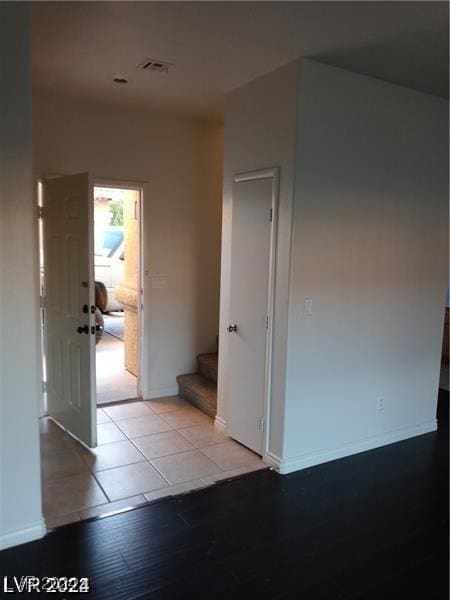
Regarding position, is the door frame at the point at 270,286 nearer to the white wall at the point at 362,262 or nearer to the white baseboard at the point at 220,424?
the white wall at the point at 362,262

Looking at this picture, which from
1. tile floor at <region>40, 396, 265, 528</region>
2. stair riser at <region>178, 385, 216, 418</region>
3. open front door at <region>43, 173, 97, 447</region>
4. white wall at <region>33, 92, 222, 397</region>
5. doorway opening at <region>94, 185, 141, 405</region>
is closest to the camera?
tile floor at <region>40, 396, 265, 528</region>

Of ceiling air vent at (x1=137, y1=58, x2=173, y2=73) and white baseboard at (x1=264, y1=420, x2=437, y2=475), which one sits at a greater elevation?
ceiling air vent at (x1=137, y1=58, x2=173, y2=73)

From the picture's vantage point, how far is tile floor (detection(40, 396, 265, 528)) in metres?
2.83

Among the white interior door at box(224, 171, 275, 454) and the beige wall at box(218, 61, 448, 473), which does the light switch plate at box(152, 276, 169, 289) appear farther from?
the white interior door at box(224, 171, 275, 454)

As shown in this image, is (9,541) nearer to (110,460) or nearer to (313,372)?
(110,460)

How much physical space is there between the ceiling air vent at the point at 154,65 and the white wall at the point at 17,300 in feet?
3.10

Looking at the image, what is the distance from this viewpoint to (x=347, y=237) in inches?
128

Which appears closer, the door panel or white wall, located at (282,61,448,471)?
white wall, located at (282,61,448,471)

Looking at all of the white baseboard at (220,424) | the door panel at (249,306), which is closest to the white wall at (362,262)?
the door panel at (249,306)

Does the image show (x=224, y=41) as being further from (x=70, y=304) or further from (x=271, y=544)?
(x=271, y=544)

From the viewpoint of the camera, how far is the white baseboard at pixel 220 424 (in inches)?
151

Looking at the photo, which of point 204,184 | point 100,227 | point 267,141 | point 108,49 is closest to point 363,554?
point 267,141

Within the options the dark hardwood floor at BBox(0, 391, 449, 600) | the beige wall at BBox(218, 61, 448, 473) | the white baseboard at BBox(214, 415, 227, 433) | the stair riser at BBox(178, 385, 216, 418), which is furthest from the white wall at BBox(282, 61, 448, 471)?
the stair riser at BBox(178, 385, 216, 418)

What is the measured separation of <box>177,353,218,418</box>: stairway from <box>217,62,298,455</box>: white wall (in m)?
1.05
